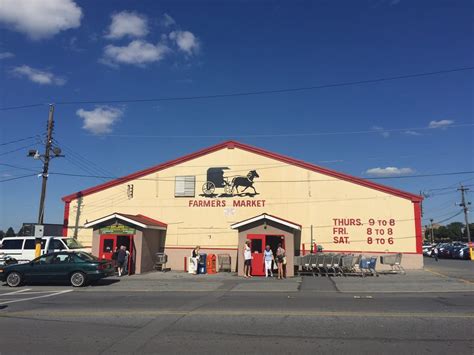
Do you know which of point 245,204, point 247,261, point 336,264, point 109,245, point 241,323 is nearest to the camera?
point 241,323

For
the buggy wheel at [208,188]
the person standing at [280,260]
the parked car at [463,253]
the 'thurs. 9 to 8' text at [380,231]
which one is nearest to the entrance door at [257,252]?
the person standing at [280,260]

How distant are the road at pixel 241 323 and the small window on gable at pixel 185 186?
46.6ft

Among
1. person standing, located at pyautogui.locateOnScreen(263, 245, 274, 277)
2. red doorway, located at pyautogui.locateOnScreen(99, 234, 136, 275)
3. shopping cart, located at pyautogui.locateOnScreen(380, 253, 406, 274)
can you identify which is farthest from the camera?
red doorway, located at pyautogui.locateOnScreen(99, 234, 136, 275)

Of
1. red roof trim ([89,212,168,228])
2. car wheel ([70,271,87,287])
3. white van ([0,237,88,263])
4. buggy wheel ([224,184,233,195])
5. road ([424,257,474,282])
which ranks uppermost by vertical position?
buggy wheel ([224,184,233,195])

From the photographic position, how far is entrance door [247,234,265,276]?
22711 mm

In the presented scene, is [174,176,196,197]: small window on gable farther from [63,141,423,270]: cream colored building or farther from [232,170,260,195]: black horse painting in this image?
[232,170,260,195]: black horse painting


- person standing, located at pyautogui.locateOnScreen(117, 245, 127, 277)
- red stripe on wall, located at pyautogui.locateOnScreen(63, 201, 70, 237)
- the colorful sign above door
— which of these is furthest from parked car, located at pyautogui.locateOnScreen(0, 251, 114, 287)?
red stripe on wall, located at pyautogui.locateOnScreen(63, 201, 70, 237)

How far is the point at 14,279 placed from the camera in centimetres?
1844

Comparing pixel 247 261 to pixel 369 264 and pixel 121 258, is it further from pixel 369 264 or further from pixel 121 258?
pixel 121 258

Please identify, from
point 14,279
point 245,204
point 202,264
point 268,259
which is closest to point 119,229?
point 202,264

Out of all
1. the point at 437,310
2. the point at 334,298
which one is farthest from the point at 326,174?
the point at 437,310

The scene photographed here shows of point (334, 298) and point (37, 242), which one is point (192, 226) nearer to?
point (37, 242)

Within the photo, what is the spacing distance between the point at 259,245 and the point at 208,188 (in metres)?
6.21

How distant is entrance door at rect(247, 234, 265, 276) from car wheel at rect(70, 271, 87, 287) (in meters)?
8.63
